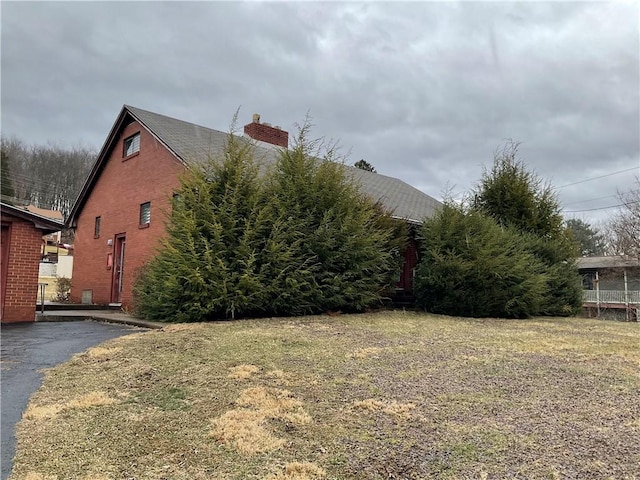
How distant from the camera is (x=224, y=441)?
123 inches

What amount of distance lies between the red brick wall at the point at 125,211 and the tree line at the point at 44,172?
76.3 feet

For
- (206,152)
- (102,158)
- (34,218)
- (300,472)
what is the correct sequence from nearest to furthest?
1. (300,472)
2. (34,218)
3. (206,152)
4. (102,158)

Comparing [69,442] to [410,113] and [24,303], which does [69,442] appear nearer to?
[24,303]

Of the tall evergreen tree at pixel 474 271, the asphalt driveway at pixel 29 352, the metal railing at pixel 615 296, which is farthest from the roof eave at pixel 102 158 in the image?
the metal railing at pixel 615 296

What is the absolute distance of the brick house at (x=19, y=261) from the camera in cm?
959

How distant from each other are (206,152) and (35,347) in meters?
6.77

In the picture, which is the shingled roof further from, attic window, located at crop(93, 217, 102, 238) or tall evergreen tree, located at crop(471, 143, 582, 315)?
tall evergreen tree, located at crop(471, 143, 582, 315)

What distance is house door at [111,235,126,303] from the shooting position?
15414 mm

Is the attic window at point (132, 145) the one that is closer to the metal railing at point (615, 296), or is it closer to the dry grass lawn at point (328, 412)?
the dry grass lawn at point (328, 412)

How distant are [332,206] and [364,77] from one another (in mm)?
4974

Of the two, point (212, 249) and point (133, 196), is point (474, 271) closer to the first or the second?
point (212, 249)

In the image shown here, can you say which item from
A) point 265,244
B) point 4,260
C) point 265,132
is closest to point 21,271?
point 4,260

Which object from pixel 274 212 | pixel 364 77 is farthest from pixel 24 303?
pixel 364 77

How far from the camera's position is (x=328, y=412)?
377 cm
